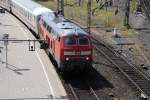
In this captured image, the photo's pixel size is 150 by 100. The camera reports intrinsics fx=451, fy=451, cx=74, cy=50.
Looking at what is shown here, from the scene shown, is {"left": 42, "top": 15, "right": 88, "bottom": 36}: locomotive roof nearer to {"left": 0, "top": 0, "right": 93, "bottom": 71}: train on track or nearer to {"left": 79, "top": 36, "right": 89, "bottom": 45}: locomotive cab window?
{"left": 0, "top": 0, "right": 93, "bottom": 71}: train on track

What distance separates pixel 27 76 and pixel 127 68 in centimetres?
715

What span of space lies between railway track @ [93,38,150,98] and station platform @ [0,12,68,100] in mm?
4485

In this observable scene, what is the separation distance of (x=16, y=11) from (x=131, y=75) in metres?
31.9

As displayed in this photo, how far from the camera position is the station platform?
78.1 ft

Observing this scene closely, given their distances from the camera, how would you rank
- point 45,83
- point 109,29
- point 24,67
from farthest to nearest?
1. point 109,29
2. point 24,67
3. point 45,83

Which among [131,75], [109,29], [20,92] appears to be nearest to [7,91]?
[20,92]

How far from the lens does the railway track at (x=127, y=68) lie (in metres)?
26.3

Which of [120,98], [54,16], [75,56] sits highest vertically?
[54,16]

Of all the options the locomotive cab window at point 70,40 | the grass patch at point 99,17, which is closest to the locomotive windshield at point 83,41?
the locomotive cab window at point 70,40

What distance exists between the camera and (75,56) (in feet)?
86.9

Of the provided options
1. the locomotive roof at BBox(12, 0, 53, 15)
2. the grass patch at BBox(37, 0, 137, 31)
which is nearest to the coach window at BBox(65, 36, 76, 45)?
the locomotive roof at BBox(12, 0, 53, 15)

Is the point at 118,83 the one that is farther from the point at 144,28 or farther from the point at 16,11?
the point at 16,11

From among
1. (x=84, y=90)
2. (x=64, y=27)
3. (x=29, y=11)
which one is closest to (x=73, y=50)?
(x=64, y=27)

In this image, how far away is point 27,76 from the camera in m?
27.7
